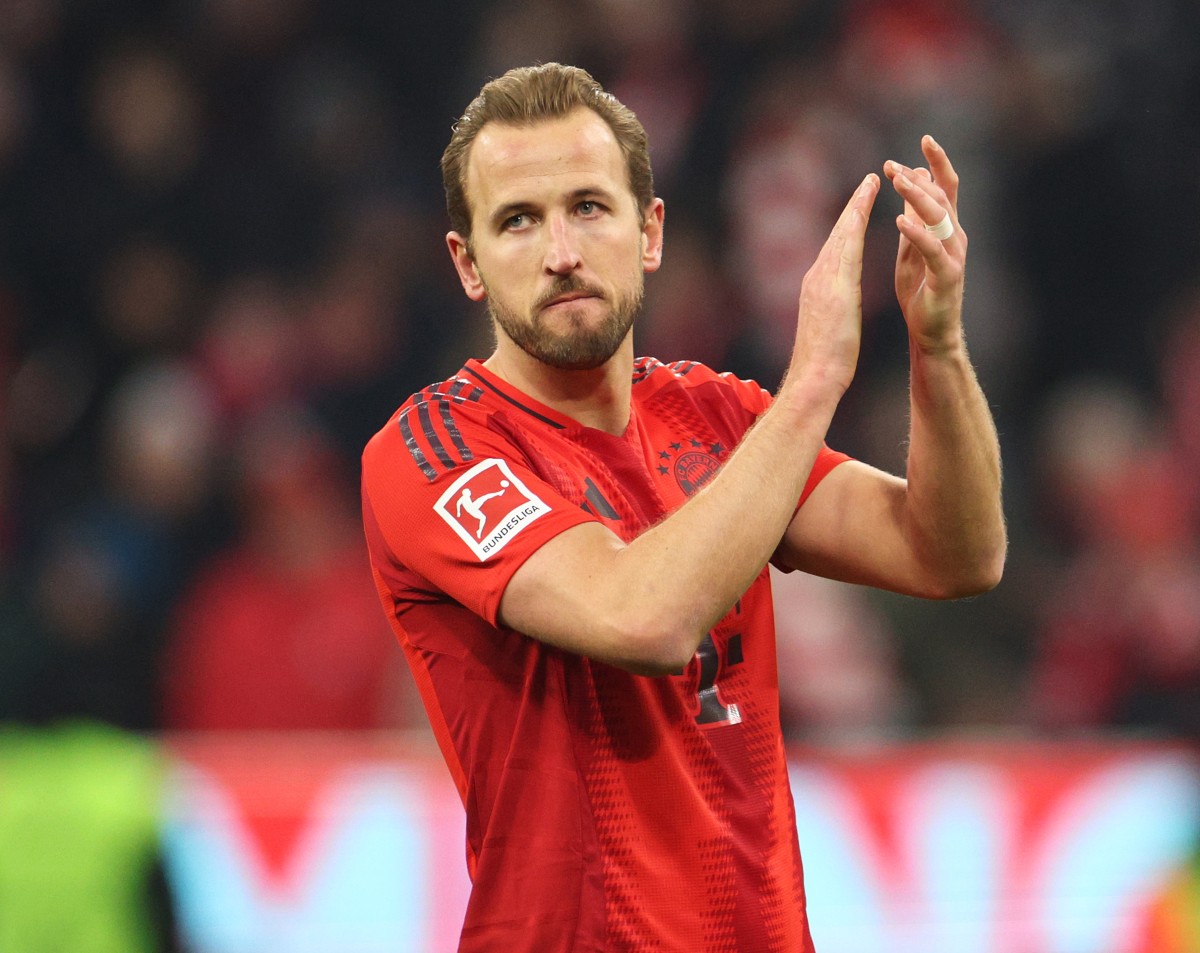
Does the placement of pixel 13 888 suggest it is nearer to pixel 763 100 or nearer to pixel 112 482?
pixel 112 482

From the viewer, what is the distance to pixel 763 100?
7961mm

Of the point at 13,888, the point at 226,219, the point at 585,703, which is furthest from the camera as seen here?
the point at 226,219

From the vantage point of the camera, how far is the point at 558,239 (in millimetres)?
3000

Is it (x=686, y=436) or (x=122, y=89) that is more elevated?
(x=122, y=89)

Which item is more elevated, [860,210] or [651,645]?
[860,210]

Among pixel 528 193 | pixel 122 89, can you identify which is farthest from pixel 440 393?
pixel 122 89

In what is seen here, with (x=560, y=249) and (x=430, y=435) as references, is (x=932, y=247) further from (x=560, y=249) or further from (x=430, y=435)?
(x=430, y=435)

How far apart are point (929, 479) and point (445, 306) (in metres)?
5.46

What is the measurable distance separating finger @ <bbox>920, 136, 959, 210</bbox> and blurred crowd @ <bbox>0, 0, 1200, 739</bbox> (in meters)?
3.63

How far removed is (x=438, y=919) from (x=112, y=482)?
3083 mm

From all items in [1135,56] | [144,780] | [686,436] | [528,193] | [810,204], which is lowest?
A: [144,780]

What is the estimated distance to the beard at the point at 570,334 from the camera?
9.92ft

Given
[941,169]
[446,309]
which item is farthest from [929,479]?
[446,309]

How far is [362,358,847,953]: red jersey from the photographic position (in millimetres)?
2816
